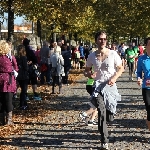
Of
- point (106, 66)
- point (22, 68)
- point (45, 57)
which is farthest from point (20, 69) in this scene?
point (45, 57)

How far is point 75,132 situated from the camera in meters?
9.37

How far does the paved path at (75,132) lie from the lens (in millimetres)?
8195

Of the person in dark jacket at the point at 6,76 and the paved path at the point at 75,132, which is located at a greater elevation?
the person in dark jacket at the point at 6,76

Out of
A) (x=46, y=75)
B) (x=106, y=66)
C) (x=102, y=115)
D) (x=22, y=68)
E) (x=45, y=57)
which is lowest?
(x=102, y=115)

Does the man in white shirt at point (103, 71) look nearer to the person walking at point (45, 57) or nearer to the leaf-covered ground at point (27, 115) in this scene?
the leaf-covered ground at point (27, 115)

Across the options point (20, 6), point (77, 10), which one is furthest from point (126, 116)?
point (77, 10)

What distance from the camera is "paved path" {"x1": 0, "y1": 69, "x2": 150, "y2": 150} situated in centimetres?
820

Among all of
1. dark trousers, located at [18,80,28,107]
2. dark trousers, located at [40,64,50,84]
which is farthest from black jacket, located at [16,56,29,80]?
→ dark trousers, located at [40,64,50,84]

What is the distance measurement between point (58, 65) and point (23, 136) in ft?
24.5

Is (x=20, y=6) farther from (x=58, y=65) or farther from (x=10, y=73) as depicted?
(x=10, y=73)

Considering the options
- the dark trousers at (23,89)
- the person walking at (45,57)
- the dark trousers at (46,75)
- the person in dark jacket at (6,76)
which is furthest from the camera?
the dark trousers at (46,75)

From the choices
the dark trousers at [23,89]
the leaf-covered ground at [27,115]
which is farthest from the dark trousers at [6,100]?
the dark trousers at [23,89]

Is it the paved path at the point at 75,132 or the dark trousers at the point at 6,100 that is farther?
the dark trousers at the point at 6,100

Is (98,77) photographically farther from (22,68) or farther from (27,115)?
(22,68)
